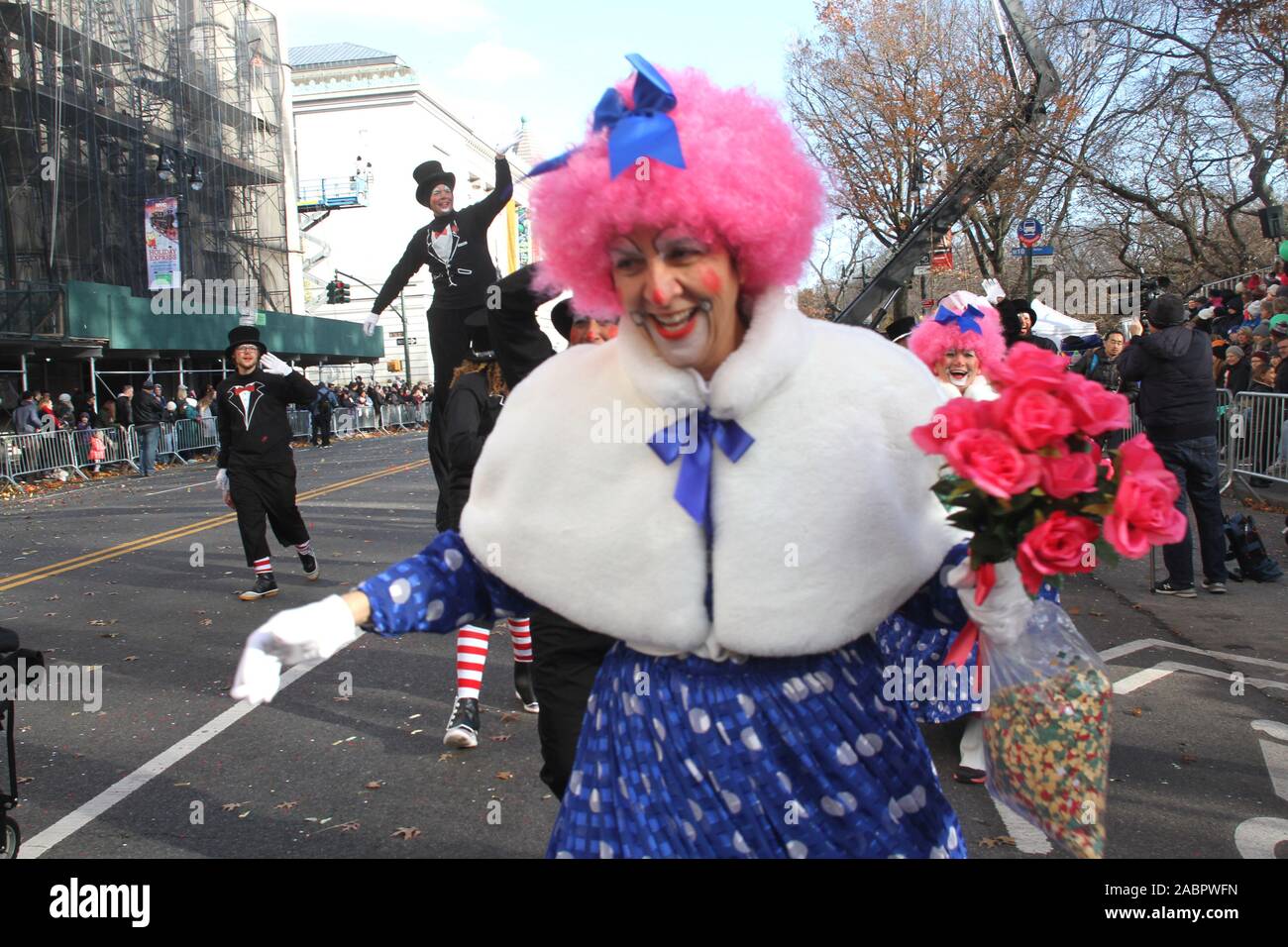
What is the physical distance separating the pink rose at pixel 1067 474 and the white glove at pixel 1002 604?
0.16 m

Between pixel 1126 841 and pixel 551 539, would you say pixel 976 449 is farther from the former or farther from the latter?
pixel 1126 841

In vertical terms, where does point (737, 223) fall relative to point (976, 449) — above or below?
above

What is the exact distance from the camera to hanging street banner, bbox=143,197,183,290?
29.2m

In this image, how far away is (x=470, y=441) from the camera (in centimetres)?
481

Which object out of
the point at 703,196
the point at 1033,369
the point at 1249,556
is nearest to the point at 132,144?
the point at 1249,556

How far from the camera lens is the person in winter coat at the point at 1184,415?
781 centimetres

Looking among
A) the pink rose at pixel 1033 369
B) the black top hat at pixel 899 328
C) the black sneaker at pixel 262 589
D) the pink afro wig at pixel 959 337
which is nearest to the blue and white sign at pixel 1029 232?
the black top hat at pixel 899 328

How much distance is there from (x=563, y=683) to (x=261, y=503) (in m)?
6.39

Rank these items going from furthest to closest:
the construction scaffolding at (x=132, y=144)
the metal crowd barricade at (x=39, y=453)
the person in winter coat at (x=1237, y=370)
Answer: the construction scaffolding at (x=132, y=144) < the metal crowd barricade at (x=39, y=453) < the person in winter coat at (x=1237, y=370)

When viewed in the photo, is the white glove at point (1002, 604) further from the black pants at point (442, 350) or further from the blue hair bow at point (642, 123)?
the black pants at point (442, 350)
